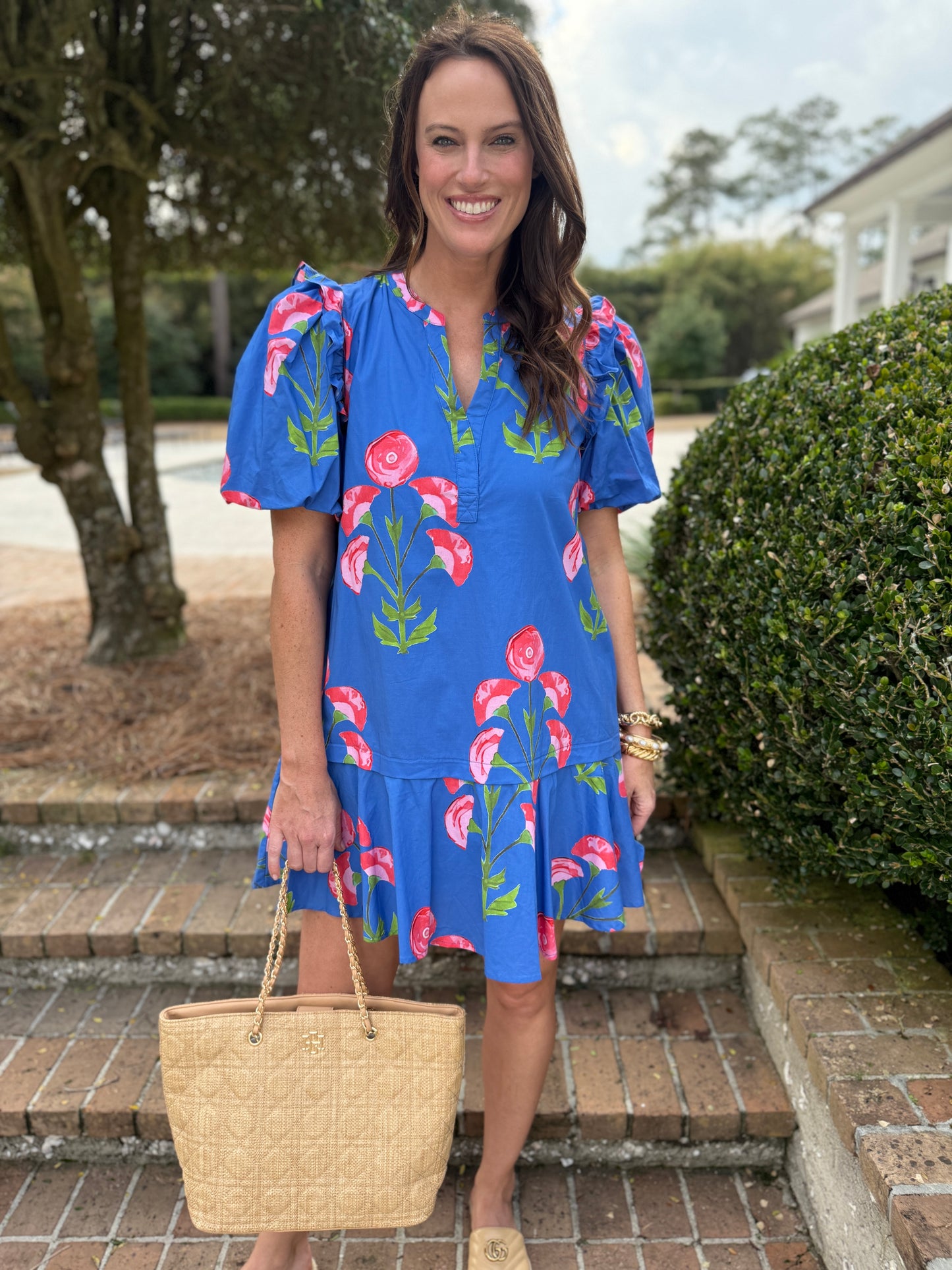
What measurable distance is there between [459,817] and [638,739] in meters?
0.38

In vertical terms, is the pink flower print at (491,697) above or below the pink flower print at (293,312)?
below

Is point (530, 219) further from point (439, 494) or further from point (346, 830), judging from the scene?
point (346, 830)

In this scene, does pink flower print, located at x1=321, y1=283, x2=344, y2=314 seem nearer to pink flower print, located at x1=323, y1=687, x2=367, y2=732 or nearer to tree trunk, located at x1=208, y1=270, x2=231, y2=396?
pink flower print, located at x1=323, y1=687, x2=367, y2=732

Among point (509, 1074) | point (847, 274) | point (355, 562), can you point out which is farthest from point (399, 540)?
point (847, 274)

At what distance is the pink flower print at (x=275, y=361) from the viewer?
136 centimetres

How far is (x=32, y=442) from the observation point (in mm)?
3549

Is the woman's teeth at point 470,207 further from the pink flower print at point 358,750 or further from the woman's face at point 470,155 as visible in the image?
the pink flower print at point 358,750

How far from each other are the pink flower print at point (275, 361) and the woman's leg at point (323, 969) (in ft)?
2.81

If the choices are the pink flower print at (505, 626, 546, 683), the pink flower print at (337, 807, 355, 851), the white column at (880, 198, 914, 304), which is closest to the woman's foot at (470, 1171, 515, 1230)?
the pink flower print at (337, 807, 355, 851)

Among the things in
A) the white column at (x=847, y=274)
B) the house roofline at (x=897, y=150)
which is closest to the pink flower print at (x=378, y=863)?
the house roofline at (x=897, y=150)

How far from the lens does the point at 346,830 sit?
1.53 m

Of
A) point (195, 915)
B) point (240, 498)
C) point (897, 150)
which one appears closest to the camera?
point (240, 498)

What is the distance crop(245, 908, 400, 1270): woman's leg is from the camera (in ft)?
5.17

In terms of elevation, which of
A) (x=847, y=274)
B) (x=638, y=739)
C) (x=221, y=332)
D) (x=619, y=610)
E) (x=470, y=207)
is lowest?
(x=638, y=739)
